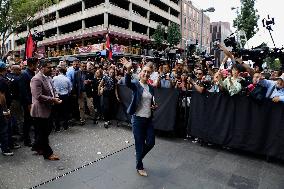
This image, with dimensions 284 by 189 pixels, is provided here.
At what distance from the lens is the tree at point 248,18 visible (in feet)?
83.8

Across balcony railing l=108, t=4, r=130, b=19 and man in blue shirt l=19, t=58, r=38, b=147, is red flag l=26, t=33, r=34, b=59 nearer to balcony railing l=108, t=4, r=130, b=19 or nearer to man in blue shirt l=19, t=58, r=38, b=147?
man in blue shirt l=19, t=58, r=38, b=147

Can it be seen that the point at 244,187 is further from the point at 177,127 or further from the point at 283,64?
the point at 283,64

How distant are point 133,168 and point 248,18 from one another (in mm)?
23629

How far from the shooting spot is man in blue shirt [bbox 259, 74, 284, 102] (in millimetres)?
6217

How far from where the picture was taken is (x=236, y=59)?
22.7ft

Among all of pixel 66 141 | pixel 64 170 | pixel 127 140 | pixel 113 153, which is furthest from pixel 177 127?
pixel 64 170

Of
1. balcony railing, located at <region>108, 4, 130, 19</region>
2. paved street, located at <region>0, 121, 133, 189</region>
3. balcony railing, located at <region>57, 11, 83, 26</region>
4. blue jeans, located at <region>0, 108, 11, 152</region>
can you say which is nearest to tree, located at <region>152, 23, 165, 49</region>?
balcony railing, located at <region>108, 4, 130, 19</region>

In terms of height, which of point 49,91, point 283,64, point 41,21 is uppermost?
point 41,21

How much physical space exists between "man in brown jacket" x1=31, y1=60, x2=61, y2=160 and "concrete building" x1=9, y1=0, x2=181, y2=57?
88.3 feet

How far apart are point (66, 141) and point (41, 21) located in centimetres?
4665

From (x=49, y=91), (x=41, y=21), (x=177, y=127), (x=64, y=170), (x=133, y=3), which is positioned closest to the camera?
(x=64, y=170)

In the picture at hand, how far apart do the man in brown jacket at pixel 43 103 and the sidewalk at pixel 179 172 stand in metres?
1.12

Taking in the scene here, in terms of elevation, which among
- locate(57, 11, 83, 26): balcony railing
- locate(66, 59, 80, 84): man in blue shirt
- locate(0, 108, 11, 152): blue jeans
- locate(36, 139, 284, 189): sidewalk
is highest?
locate(57, 11, 83, 26): balcony railing

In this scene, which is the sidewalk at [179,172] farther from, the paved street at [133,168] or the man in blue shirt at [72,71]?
the man in blue shirt at [72,71]
